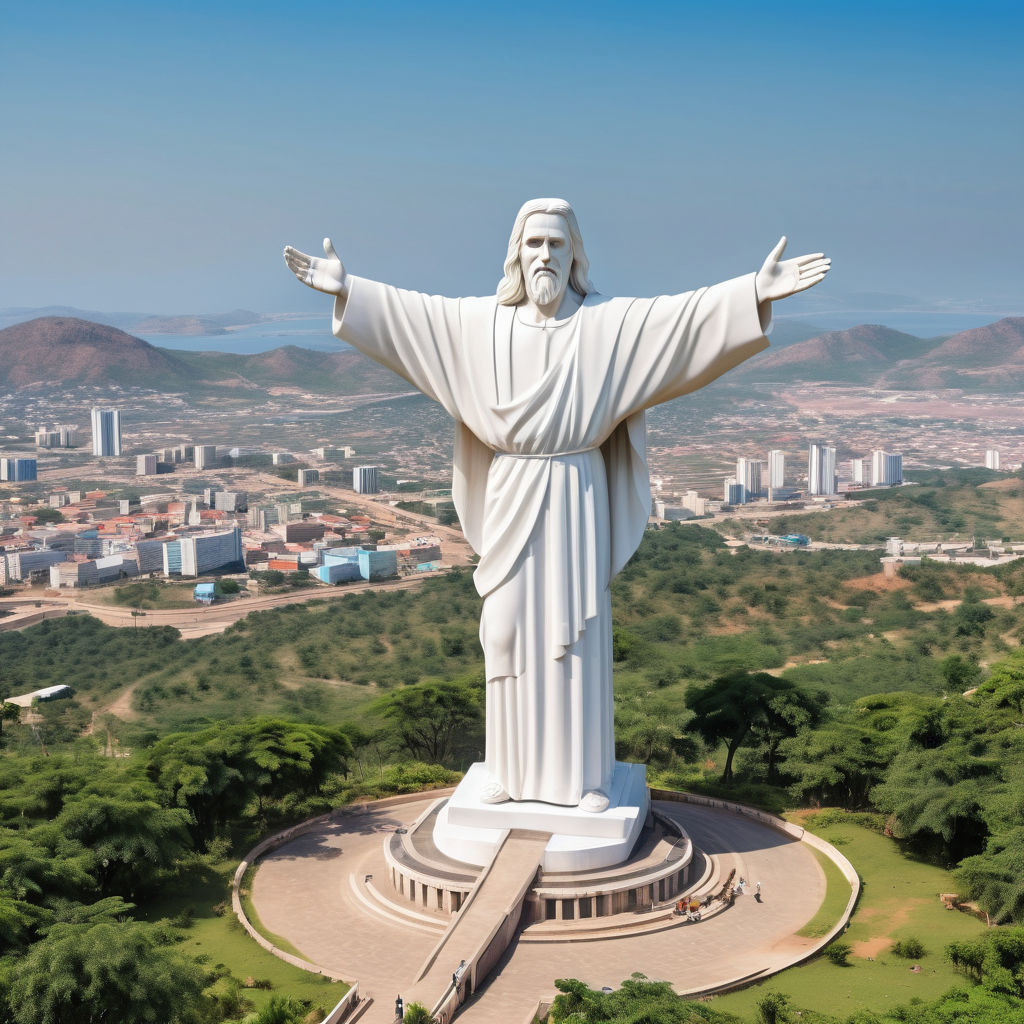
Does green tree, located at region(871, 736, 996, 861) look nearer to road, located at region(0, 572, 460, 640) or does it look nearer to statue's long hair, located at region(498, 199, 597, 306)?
statue's long hair, located at region(498, 199, 597, 306)

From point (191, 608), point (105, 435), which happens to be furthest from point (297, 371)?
point (191, 608)

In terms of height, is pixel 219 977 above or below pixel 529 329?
below

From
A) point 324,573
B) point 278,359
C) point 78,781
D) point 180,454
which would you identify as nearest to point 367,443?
point 180,454

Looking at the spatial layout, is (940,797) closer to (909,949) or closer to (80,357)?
(909,949)

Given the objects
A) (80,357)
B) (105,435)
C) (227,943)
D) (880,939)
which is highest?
(80,357)

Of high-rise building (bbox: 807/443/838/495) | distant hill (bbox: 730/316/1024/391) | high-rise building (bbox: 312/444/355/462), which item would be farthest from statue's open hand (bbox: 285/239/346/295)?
distant hill (bbox: 730/316/1024/391)

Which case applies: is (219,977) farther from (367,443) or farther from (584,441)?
(367,443)
